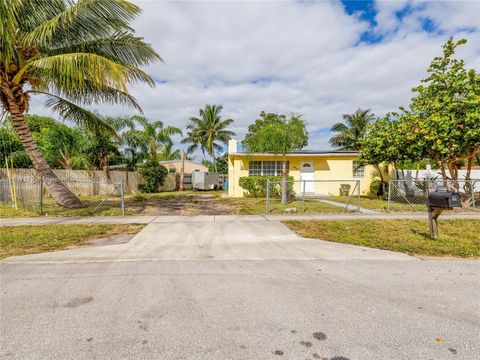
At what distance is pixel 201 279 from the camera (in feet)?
12.3

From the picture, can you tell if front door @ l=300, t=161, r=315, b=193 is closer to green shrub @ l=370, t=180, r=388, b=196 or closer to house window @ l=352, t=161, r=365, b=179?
house window @ l=352, t=161, r=365, b=179

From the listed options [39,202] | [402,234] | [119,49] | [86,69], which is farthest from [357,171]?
[39,202]

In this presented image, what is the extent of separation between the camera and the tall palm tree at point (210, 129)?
112 ft

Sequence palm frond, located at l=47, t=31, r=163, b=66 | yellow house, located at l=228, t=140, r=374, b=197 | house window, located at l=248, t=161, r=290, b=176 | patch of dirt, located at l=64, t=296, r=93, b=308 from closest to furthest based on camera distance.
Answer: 1. patch of dirt, located at l=64, t=296, r=93, b=308
2. palm frond, located at l=47, t=31, r=163, b=66
3. yellow house, located at l=228, t=140, r=374, b=197
4. house window, located at l=248, t=161, r=290, b=176

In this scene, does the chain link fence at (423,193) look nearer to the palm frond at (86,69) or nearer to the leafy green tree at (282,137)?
the leafy green tree at (282,137)

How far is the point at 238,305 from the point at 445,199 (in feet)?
16.5

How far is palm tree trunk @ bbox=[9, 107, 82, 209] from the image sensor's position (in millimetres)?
9250

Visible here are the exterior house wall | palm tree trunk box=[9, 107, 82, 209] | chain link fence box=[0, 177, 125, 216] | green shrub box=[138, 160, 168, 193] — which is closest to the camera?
palm tree trunk box=[9, 107, 82, 209]

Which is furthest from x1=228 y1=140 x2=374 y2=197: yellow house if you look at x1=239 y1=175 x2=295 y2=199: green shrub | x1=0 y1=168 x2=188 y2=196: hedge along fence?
x1=0 y1=168 x2=188 y2=196: hedge along fence

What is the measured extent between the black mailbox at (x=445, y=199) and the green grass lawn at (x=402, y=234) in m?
0.94

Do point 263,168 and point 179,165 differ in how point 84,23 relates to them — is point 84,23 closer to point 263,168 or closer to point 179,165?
point 263,168

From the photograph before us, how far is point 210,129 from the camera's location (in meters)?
34.2

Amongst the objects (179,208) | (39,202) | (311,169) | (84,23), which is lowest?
(179,208)

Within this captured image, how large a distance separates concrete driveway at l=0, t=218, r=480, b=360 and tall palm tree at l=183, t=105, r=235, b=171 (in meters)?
30.1
